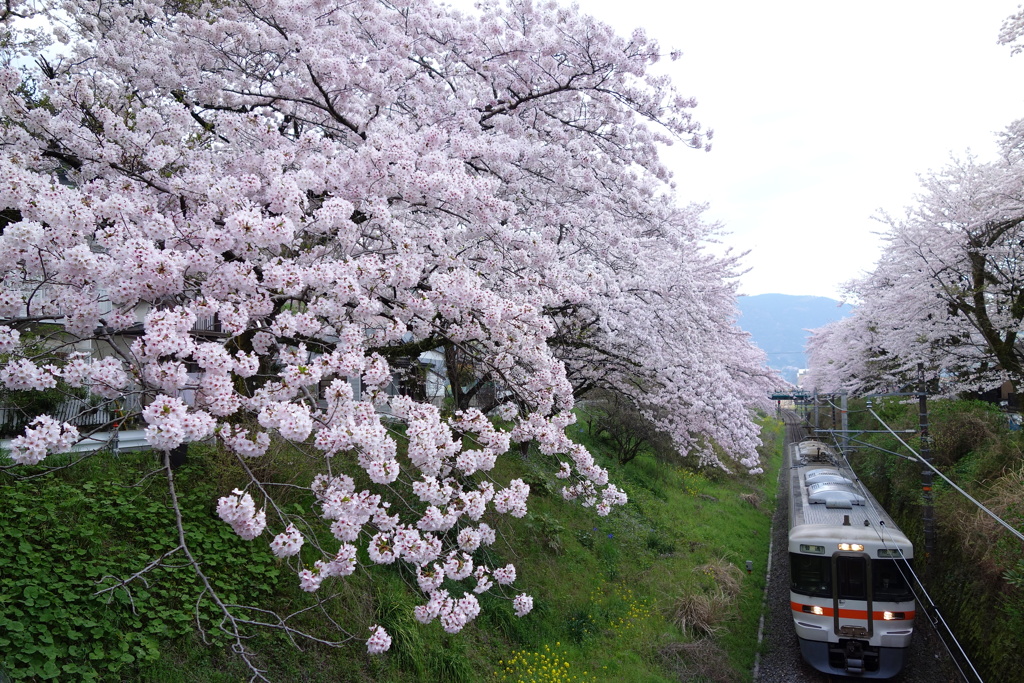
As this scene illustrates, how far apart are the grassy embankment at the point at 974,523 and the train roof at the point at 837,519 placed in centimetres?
117

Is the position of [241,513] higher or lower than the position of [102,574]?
higher

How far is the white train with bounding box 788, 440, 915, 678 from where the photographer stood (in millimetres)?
10320

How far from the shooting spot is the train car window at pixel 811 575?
10664mm

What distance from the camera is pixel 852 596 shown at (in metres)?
10.5

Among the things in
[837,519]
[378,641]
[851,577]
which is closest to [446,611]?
[378,641]

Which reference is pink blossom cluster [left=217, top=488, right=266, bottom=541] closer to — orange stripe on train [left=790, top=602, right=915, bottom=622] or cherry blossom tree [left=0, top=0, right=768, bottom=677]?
cherry blossom tree [left=0, top=0, right=768, bottom=677]

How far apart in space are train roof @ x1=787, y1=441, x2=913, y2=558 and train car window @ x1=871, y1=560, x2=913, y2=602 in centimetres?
19

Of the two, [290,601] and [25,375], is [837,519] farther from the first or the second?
[25,375]

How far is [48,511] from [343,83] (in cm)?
551

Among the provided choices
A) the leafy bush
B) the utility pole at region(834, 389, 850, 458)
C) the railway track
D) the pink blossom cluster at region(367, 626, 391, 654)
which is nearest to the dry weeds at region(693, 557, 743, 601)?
the railway track

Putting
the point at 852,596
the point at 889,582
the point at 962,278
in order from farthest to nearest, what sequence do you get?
the point at 962,278, the point at 852,596, the point at 889,582

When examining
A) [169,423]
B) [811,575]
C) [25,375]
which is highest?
[25,375]

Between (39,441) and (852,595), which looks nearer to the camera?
(39,441)

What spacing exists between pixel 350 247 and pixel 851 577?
31.5ft
